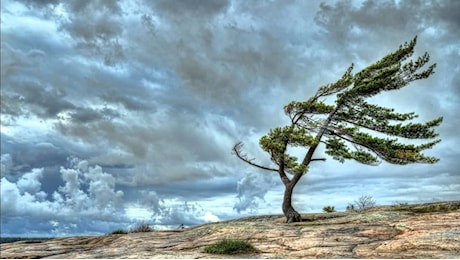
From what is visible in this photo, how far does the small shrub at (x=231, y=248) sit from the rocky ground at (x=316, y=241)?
41cm

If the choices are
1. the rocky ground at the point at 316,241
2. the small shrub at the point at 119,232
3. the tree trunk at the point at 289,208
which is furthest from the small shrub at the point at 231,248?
the small shrub at the point at 119,232

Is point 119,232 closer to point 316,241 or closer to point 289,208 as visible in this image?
point 289,208

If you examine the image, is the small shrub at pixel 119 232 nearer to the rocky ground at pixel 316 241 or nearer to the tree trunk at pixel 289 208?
the rocky ground at pixel 316 241

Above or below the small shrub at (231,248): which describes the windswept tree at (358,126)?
above

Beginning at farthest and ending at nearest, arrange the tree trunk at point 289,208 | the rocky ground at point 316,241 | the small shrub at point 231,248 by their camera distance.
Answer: the tree trunk at point 289,208 → the small shrub at point 231,248 → the rocky ground at point 316,241

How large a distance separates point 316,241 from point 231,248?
3.86m

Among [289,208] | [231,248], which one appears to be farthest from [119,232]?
[231,248]

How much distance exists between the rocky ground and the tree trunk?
104 centimetres

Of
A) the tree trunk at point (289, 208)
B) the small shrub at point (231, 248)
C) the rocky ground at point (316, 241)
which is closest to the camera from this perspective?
the rocky ground at point (316, 241)

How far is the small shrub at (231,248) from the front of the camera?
68.2 feet

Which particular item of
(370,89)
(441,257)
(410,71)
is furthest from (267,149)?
(441,257)

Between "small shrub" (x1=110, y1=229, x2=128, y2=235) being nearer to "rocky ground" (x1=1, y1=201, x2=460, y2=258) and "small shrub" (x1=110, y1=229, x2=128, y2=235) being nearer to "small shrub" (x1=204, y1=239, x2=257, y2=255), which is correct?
"rocky ground" (x1=1, y1=201, x2=460, y2=258)

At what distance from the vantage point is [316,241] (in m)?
21.3

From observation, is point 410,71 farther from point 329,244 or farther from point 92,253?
point 92,253
